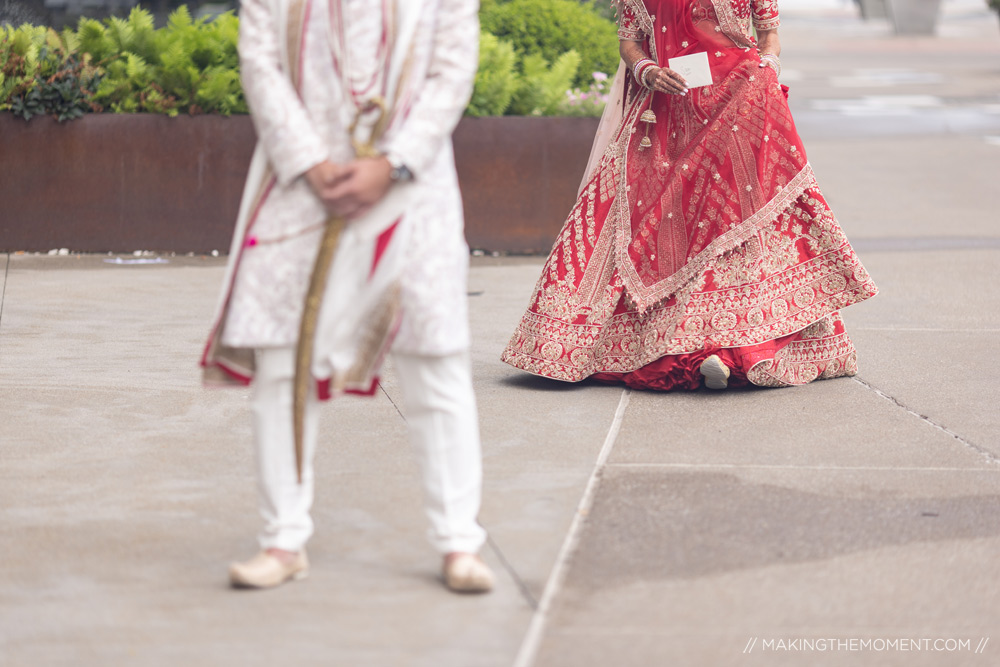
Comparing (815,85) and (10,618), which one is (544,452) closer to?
(10,618)

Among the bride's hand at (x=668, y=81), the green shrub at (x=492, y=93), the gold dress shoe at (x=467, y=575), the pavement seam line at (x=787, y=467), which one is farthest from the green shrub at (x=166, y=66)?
the gold dress shoe at (x=467, y=575)

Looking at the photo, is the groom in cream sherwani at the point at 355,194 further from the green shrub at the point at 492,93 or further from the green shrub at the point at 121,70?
the green shrub at the point at 492,93

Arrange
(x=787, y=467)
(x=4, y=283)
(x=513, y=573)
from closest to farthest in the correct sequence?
(x=513, y=573)
(x=787, y=467)
(x=4, y=283)

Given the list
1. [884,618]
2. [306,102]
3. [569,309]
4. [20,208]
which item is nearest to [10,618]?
[306,102]

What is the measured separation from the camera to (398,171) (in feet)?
10.4

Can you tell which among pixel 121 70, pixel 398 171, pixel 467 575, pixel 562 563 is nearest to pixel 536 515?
pixel 562 563

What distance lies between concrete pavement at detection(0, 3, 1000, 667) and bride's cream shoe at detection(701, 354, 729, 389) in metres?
0.10

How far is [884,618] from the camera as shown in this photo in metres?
3.26

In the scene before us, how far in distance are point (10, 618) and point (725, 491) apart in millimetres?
2089

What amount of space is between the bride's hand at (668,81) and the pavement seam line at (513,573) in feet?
7.62

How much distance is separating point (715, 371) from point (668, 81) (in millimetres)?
1154

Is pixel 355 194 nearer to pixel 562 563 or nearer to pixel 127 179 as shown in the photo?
pixel 562 563

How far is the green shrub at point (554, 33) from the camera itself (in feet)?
36.1

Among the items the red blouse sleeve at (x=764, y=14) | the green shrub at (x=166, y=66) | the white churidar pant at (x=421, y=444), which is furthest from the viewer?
the green shrub at (x=166, y=66)
